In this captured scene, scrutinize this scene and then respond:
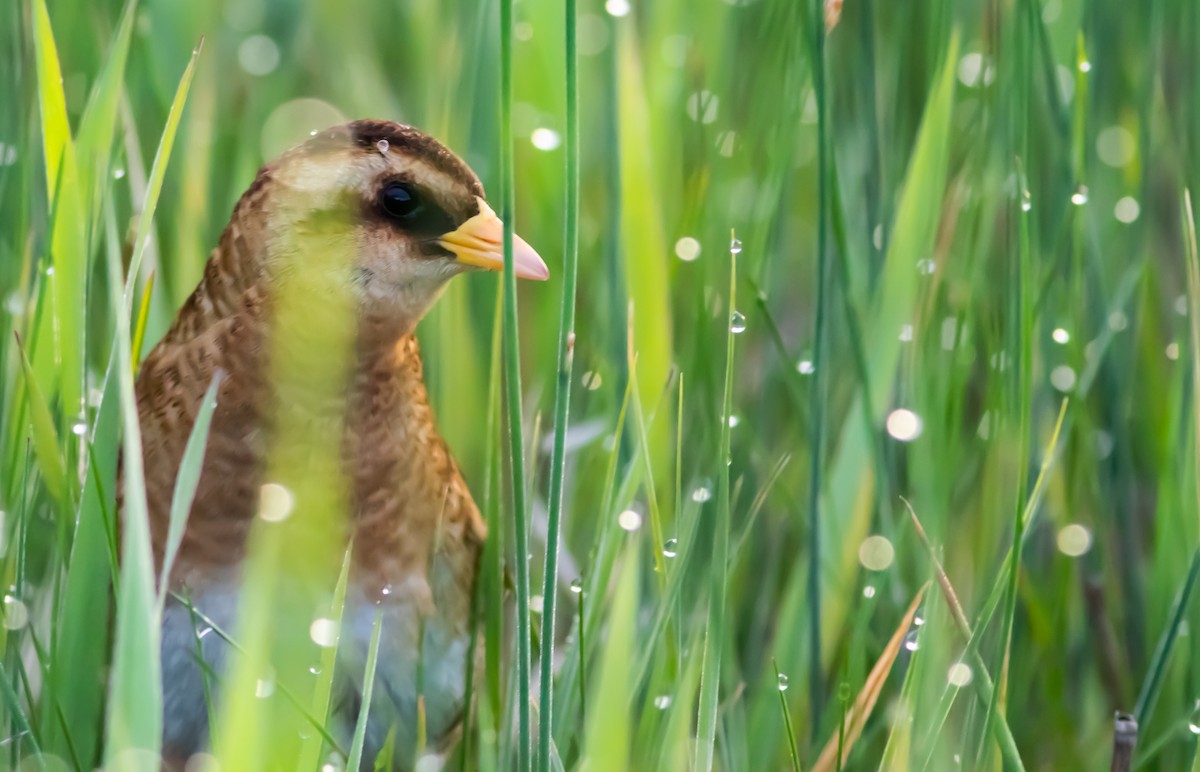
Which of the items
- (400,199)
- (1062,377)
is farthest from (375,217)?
(1062,377)

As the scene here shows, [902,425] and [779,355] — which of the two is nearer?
Result: [902,425]

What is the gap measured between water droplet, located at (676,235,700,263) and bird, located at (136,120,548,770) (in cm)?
26

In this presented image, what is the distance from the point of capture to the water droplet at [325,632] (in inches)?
28.5

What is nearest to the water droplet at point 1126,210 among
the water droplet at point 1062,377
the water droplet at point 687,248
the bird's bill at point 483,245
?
the water droplet at point 1062,377

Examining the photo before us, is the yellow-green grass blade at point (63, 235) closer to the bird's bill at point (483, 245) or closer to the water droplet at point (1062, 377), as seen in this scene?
the bird's bill at point (483, 245)

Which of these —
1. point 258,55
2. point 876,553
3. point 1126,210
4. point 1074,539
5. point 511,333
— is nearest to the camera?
point 511,333

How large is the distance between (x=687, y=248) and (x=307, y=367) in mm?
393

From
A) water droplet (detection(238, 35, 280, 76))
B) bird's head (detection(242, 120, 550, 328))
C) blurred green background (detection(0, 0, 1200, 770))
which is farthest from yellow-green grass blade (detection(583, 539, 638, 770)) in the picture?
water droplet (detection(238, 35, 280, 76))

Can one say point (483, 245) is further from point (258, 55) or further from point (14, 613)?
point (258, 55)

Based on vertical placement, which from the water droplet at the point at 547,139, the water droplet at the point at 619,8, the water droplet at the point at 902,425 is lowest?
the water droplet at the point at 902,425

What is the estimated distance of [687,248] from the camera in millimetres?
1291

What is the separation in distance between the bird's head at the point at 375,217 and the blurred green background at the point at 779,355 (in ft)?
0.43

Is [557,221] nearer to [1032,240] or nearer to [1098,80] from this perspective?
[1032,240]

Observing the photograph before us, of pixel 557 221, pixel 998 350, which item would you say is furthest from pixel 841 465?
pixel 557 221
